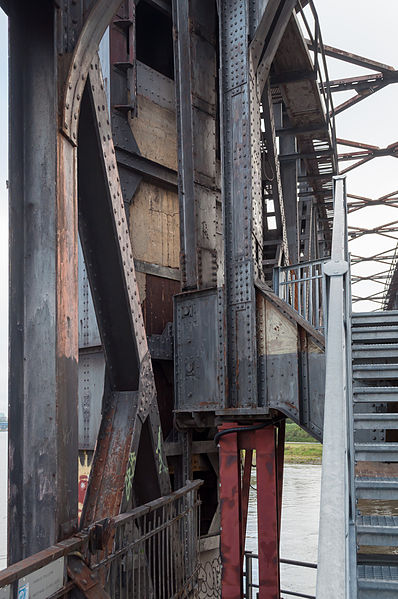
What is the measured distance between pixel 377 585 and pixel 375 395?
8.08 ft

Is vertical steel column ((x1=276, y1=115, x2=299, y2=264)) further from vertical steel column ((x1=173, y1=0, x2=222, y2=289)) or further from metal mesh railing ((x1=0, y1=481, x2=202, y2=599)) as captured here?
metal mesh railing ((x1=0, y1=481, x2=202, y2=599))

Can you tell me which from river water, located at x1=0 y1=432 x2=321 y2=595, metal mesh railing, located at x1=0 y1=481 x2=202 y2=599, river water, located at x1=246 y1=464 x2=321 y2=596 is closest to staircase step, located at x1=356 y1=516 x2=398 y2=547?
metal mesh railing, located at x1=0 y1=481 x2=202 y2=599

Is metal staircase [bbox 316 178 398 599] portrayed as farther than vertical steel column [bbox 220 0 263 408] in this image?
No

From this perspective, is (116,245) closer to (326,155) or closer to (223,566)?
(223,566)

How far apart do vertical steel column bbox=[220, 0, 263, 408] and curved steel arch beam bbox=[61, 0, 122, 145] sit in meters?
4.62

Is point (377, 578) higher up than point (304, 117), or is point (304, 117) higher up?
point (304, 117)

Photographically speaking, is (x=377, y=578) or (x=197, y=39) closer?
(x=377, y=578)

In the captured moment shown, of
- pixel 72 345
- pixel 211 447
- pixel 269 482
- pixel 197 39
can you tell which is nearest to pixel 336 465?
pixel 72 345

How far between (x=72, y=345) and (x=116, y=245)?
4.67 feet

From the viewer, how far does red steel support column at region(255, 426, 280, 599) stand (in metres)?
7.74

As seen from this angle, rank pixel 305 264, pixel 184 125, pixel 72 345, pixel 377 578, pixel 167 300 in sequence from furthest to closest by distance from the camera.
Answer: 1. pixel 167 300
2. pixel 184 125
3. pixel 305 264
4. pixel 72 345
5. pixel 377 578

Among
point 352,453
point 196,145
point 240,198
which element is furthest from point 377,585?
point 196,145

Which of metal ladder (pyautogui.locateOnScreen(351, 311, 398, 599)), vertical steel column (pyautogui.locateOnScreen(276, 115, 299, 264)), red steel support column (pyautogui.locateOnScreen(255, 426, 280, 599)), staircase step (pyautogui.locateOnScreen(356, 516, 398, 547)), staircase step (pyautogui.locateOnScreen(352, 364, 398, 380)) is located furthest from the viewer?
vertical steel column (pyautogui.locateOnScreen(276, 115, 299, 264))

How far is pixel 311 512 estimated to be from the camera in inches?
1364
